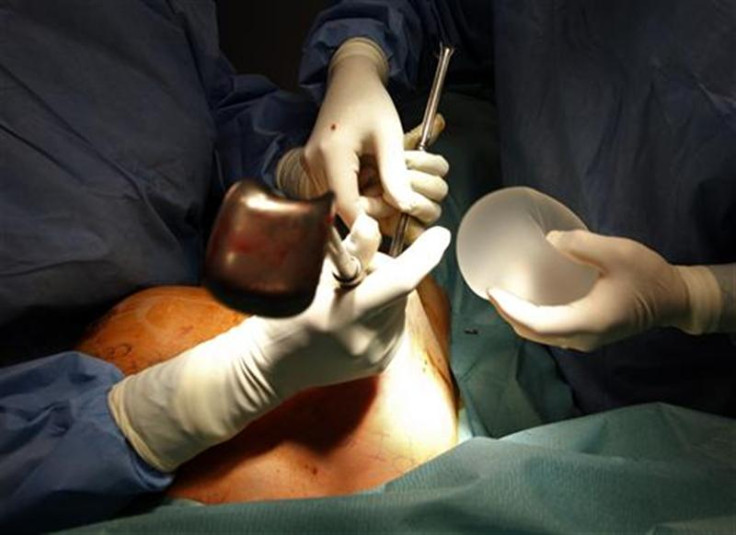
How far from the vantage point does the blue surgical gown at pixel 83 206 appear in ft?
3.27

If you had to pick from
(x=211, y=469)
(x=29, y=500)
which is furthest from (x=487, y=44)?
(x=29, y=500)

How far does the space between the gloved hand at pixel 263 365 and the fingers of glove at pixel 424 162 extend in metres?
0.26

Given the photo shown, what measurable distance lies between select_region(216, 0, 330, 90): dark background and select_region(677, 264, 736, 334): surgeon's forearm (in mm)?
1578

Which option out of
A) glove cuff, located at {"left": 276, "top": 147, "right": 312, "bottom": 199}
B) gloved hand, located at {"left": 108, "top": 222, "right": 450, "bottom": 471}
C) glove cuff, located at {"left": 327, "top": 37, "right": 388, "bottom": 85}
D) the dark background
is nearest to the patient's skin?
gloved hand, located at {"left": 108, "top": 222, "right": 450, "bottom": 471}

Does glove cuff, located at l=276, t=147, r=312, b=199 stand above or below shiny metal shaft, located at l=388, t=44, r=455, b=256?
below

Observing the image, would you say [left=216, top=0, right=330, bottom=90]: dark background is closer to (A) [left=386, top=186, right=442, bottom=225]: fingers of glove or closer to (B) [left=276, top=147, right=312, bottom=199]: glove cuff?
(B) [left=276, top=147, right=312, bottom=199]: glove cuff

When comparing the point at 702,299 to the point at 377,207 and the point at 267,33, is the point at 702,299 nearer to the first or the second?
the point at 377,207

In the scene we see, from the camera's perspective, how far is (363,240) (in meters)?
0.96

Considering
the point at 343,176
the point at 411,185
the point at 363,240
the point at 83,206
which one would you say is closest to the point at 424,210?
the point at 411,185

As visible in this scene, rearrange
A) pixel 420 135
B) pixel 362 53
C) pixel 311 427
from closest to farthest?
pixel 311 427
pixel 420 135
pixel 362 53

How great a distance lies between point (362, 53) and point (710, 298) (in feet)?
2.66

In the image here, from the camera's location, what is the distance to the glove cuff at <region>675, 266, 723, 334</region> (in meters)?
1.04

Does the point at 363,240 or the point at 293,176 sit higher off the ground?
the point at 363,240

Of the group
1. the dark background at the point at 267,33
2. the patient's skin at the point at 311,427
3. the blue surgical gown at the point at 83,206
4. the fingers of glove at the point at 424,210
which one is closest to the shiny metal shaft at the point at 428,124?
the fingers of glove at the point at 424,210
